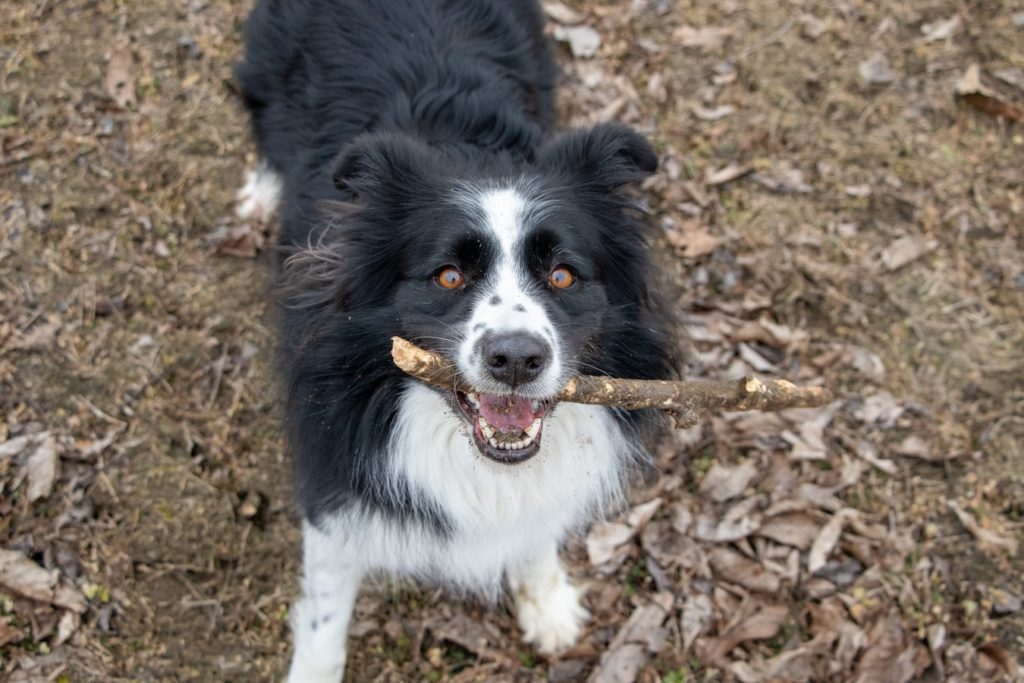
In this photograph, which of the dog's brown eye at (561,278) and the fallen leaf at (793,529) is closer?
the dog's brown eye at (561,278)

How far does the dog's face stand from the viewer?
107 inches

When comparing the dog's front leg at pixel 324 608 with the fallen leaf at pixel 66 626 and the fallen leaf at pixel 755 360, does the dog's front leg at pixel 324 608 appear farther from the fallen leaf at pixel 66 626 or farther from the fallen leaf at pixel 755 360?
the fallen leaf at pixel 755 360

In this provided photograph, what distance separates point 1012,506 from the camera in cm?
426

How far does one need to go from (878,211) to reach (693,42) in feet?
5.63

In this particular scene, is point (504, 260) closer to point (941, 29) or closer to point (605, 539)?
point (605, 539)

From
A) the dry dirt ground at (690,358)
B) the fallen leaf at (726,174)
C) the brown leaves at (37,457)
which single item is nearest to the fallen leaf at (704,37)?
the dry dirt ground at (690,358)

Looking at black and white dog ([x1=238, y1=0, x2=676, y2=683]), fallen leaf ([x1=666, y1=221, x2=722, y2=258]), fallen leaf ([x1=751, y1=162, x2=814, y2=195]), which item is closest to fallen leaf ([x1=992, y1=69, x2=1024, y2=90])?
fallen leaf ([x1=751, y1=162, x2=814, y2=195])

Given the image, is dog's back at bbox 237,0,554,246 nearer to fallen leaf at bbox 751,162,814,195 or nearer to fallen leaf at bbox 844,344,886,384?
fallen leaf at bbox 751,162,814,195

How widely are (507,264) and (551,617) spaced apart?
1.77 m

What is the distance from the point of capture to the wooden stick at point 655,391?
2754 mm

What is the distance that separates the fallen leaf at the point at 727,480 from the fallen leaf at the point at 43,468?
2.98 metres

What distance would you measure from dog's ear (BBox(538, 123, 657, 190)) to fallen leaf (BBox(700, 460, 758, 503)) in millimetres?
1771

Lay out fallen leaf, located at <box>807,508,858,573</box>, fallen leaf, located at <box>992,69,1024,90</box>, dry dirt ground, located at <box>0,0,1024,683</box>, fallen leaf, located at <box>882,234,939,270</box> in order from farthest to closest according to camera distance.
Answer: fallen leaf, located at <box>992,69,1024,90</box> < fallen leaf, located at <box>882,234,939,270</box> < fallen leaf, located at <box>807,508,858,573</box> < dry dirt ground, located at <box>0,0,1024,683</box>

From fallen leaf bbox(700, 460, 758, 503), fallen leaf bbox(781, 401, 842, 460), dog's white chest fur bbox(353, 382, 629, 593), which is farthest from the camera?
fallen leaf bbox(781, 401, 842, 460)
